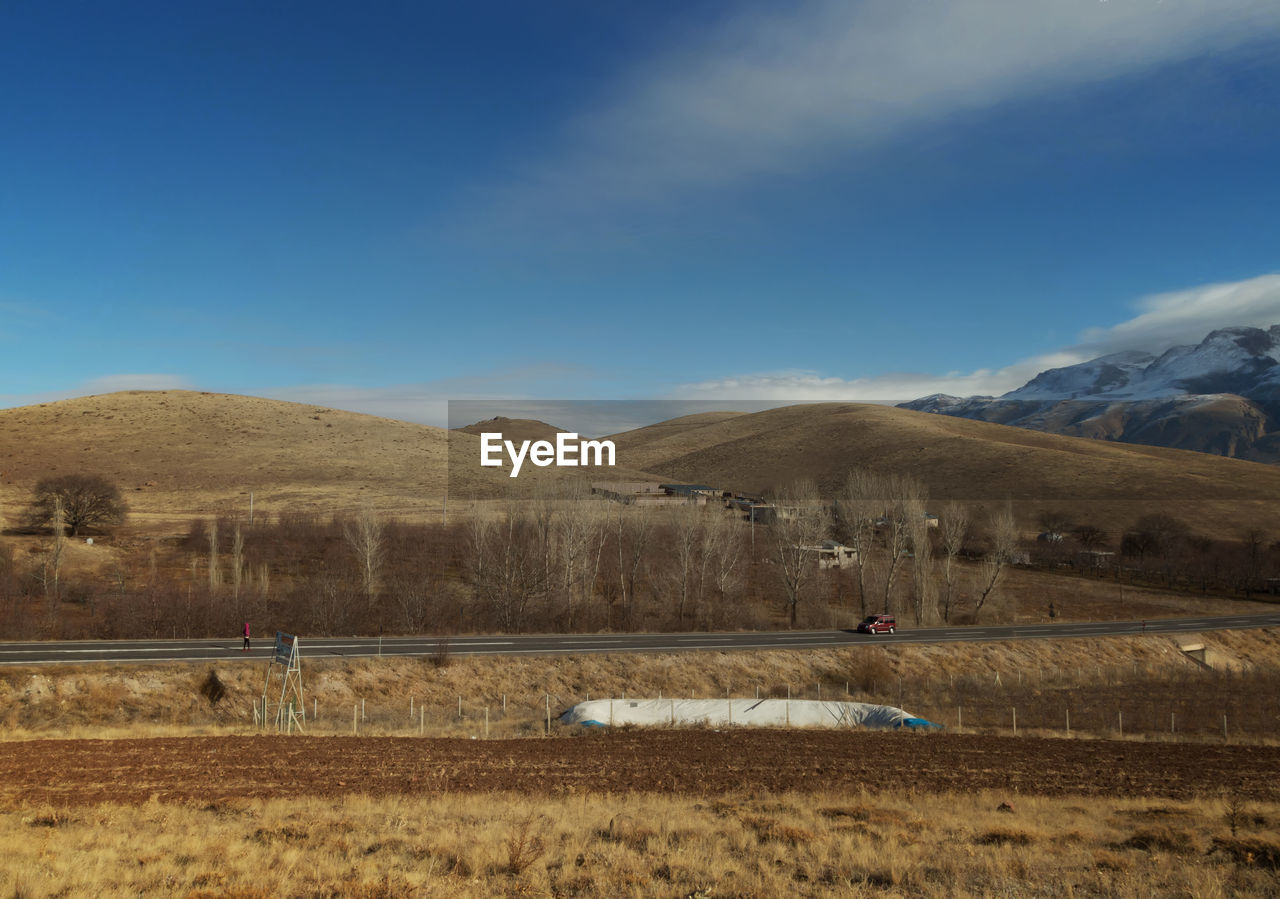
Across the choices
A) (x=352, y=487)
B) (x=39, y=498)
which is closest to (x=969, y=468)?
(x=352, y=487)

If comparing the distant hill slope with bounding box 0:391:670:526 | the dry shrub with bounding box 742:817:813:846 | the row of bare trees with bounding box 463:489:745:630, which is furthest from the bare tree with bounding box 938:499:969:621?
the dry shrub with bounding box 742:817:813:846

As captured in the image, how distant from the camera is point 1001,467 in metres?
138

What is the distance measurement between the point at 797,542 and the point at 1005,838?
165 feet

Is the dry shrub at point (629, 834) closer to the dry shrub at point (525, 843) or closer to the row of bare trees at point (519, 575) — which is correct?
the dry shrub at point (525, 843)

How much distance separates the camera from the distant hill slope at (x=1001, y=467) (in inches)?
4545

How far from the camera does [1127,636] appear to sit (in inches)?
→ 2090

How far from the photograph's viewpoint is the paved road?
37.4m

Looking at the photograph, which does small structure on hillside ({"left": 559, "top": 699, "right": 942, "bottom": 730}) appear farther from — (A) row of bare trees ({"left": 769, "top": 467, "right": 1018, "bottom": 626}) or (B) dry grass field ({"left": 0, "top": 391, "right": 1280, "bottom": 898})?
(A) row of bare trees ({"left": 769, "top": 467, "right": 1018, "bottom": 626})

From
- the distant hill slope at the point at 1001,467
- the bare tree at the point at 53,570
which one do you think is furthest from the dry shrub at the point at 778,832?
the distant hill slope at the point at 1001,467

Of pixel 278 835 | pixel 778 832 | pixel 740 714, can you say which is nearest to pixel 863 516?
pixel 740 714

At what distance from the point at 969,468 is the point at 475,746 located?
132 metres

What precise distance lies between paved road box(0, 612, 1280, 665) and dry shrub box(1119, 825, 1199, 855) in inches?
1205

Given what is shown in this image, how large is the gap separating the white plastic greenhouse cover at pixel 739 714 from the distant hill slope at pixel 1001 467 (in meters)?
94.2

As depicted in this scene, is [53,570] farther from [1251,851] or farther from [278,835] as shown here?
[1251,851]
